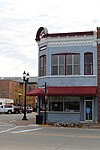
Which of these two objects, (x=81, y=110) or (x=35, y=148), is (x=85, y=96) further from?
(x=35, y=148)

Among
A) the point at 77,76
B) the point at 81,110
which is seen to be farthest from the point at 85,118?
the point at 77,76

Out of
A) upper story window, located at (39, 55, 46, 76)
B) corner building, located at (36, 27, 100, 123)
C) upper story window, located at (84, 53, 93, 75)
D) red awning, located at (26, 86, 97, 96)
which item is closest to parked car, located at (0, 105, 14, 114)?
upper story window, located at (39, 55, 46, 76)

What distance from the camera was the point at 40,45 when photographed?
117ft

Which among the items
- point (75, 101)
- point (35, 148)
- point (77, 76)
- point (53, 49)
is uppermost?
point (53, 49)

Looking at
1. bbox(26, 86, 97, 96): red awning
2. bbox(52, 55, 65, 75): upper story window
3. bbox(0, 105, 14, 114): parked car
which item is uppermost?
bbox(52, 55, 65, 75): upper story window

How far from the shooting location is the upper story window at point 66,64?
33.2 m

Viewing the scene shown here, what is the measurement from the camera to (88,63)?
107ft

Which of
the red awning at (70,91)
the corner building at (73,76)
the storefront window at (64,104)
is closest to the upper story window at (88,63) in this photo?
the corner building at (73,76)

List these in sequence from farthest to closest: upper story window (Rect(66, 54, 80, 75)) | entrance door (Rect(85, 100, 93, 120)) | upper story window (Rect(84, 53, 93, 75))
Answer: upper story window (Rect(66, 54, 80, 75)) < upper story window (Rect(84, 53, 93, 75)) < entrance door (Rect(85, 100, 93, 120))

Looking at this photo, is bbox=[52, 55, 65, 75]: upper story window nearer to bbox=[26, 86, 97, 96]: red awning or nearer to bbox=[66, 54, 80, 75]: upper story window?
bbox=[66, 54, 80, 75]: upper story window

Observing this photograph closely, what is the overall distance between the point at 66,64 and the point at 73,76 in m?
1.47

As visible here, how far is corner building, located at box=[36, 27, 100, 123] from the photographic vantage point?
32250 millimetres

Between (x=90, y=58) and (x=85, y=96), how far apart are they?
3.82m

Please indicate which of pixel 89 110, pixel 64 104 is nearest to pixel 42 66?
pixel 64 104
